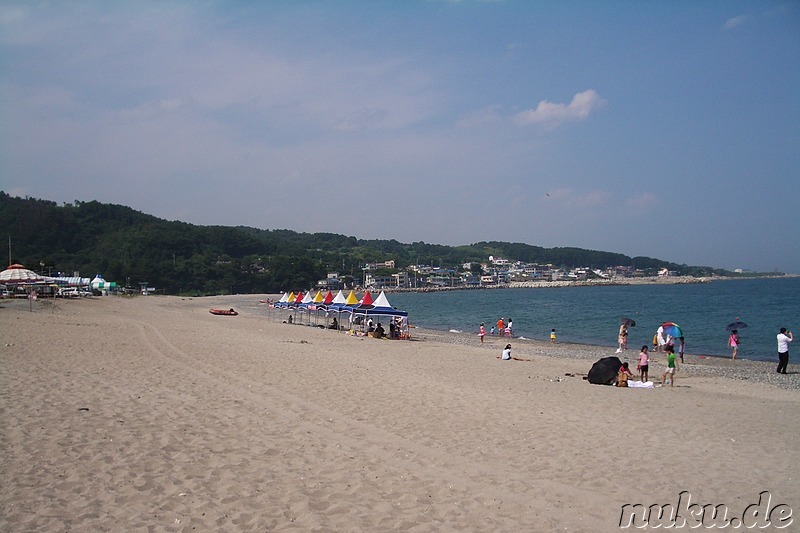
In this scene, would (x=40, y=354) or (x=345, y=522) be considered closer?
(x=345, y=522)

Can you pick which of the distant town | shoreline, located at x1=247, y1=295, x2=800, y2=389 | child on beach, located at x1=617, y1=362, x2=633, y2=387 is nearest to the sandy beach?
child on beach, located at x1=617, y1=362, x2=633, y2=387

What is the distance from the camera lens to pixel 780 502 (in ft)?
19.4

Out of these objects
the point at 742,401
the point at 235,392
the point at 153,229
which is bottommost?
the point at 742,401

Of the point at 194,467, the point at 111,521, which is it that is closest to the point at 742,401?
the point at 194,467

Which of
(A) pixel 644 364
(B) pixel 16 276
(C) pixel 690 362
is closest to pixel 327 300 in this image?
(C) pixel 690 362

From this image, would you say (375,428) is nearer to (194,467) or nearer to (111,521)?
(194,467)

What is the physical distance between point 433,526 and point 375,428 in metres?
3.27

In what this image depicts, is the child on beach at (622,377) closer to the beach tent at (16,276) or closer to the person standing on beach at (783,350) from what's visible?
the person standing on beach at (783,350)

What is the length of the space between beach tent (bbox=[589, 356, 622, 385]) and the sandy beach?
0.60 meters

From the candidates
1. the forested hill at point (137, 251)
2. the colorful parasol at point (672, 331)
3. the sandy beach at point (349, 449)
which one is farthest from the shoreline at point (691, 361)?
the forested hill at point (137, 251)

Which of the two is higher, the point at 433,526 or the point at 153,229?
the point at 153,229

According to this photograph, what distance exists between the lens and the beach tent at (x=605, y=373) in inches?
557
